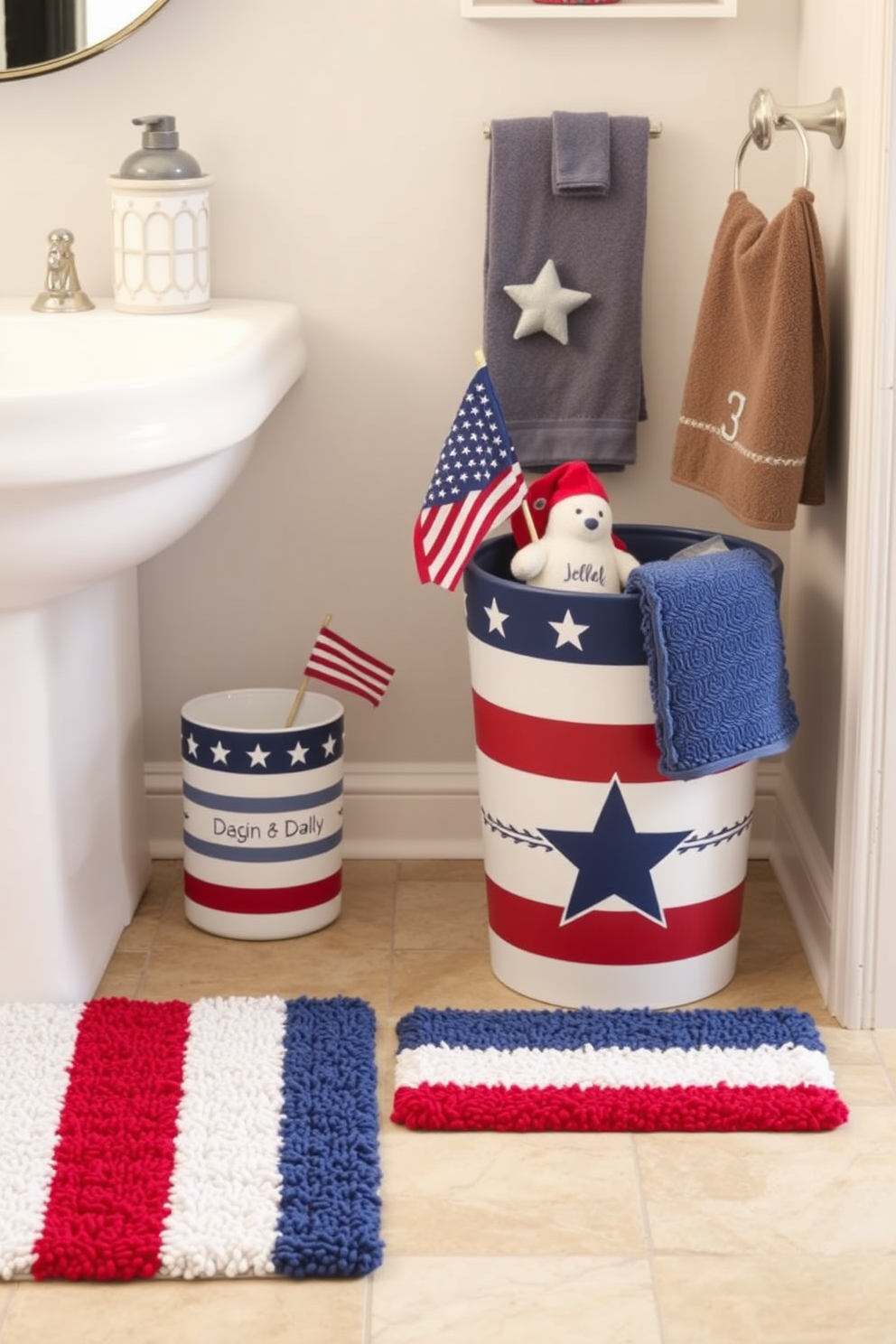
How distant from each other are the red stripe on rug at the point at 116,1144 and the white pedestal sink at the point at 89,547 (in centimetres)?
10

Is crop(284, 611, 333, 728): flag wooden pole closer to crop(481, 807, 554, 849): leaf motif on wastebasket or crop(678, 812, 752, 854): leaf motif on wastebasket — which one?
crop(481, 807, 554, 849): leaf motif on wastebasket

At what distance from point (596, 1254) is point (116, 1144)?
433mm

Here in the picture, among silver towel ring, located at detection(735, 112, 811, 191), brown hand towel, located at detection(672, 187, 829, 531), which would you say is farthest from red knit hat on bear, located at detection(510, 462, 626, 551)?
silver towel ring, located at detection(735, 112, 811, 191)

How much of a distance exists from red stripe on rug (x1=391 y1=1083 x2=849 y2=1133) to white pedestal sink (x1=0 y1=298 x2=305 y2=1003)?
43 centimetres

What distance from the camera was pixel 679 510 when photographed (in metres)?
2.03

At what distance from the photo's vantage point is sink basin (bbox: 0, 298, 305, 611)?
4.48 ft

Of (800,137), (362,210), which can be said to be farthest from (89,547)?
(800,137)

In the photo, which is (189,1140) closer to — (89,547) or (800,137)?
(89,547)

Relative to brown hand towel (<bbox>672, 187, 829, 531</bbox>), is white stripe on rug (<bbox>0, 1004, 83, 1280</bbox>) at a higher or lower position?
lower

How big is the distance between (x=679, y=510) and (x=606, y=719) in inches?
20.5

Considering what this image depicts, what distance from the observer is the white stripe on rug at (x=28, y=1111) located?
1.32 meters

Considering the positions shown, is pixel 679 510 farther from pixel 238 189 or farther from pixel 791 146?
pixel 238 189

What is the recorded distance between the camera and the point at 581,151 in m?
1.84

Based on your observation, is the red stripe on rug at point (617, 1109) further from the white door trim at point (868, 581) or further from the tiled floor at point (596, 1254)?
the white door trim at point (868, 581)
